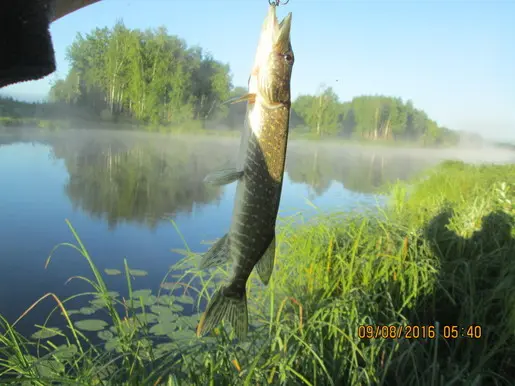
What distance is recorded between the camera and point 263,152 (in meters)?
0.86

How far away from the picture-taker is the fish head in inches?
32.1

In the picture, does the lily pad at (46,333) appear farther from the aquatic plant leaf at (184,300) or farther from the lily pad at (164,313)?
the aquatic plant leaf at (184,300)

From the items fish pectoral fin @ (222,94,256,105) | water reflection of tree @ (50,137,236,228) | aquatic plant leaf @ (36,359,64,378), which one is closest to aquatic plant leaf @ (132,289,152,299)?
aquatic plant leaf @ (36,359,64,378)

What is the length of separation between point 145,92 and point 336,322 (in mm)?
9814

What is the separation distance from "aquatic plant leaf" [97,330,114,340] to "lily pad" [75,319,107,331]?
0.07 meters

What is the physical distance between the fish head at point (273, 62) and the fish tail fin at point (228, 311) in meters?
0.49

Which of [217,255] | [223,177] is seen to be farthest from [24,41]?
[217,255]

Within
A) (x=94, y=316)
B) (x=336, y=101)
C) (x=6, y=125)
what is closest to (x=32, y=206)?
(x=94, y=316)

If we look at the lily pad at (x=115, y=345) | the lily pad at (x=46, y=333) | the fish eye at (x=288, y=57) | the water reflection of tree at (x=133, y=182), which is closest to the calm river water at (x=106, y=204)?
the water reflection of tree at (x=133, y=182)

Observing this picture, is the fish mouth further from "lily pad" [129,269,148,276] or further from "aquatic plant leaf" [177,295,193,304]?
"lily pad" [129,269,148,276]

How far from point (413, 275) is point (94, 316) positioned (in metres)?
2.48

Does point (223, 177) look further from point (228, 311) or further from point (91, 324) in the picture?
point (91, 324)

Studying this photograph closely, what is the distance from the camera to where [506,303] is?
2244 mm

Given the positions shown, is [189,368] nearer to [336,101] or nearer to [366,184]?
[366,184]
